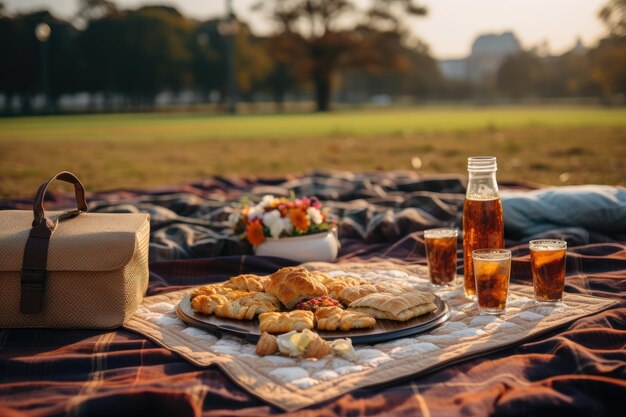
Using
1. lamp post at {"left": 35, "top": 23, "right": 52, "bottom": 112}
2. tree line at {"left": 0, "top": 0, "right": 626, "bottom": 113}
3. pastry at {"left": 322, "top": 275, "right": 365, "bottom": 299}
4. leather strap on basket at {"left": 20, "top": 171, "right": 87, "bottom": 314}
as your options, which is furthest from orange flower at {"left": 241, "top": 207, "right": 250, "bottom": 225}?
lamp post at {"left": 35, "top": 23, "right": 52, "bottom": 112}

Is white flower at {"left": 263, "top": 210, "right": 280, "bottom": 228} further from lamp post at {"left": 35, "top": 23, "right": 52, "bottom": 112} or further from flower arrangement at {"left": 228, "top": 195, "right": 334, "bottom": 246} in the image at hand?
lamp post at {"left": 35, "top": 23, "right": 52, "bottom": 112}

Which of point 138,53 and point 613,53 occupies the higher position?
point 138,53

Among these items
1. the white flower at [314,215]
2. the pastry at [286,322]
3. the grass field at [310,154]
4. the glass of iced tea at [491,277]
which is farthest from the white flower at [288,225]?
the grass field at [310,154]

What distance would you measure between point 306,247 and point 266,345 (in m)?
1.73

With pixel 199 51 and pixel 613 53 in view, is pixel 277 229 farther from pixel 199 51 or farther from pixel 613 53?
pixel 199 51

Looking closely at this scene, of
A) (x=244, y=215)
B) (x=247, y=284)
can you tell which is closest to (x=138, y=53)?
(x=244, y=215)

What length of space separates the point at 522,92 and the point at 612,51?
3119cm

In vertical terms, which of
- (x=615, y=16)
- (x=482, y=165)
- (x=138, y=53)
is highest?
(x=615, y=16)

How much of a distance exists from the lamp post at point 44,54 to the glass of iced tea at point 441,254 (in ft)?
124

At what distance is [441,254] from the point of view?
371 centimetres

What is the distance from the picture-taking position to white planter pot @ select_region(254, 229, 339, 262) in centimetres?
443

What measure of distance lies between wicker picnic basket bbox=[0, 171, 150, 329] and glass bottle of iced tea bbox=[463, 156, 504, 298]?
55.9 inches

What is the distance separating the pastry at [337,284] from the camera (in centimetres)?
319

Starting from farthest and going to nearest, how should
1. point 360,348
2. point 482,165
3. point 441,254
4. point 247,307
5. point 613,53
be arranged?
point 613,53 < point 441,254 < point 482,165 < point 247,307 < point 360,348
